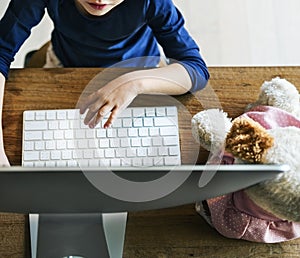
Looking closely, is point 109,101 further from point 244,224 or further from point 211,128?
point 244,224

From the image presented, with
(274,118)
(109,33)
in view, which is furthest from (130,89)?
(274,118)

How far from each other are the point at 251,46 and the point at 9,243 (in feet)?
3.66

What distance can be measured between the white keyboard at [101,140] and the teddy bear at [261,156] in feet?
0.26

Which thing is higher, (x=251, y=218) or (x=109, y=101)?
(x=109, y=101)

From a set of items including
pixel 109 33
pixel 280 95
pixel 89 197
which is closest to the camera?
pixel 89 197

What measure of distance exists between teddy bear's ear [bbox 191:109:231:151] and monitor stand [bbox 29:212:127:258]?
164 mm

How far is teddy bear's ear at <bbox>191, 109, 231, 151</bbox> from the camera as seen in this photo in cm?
83

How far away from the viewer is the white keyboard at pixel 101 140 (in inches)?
35.9

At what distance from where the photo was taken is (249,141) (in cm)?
69

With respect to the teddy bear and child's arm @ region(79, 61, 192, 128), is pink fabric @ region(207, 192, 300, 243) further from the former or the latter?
child's arm @ region(79, 61, 192, 128)

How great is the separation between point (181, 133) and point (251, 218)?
20cm

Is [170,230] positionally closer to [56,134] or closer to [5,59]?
[56,134]

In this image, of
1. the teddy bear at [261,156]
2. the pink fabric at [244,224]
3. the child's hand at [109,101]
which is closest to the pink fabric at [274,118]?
the teddy bear at [261,156]

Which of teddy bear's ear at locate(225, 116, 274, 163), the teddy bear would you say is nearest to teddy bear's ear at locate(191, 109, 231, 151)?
the teddy bear
